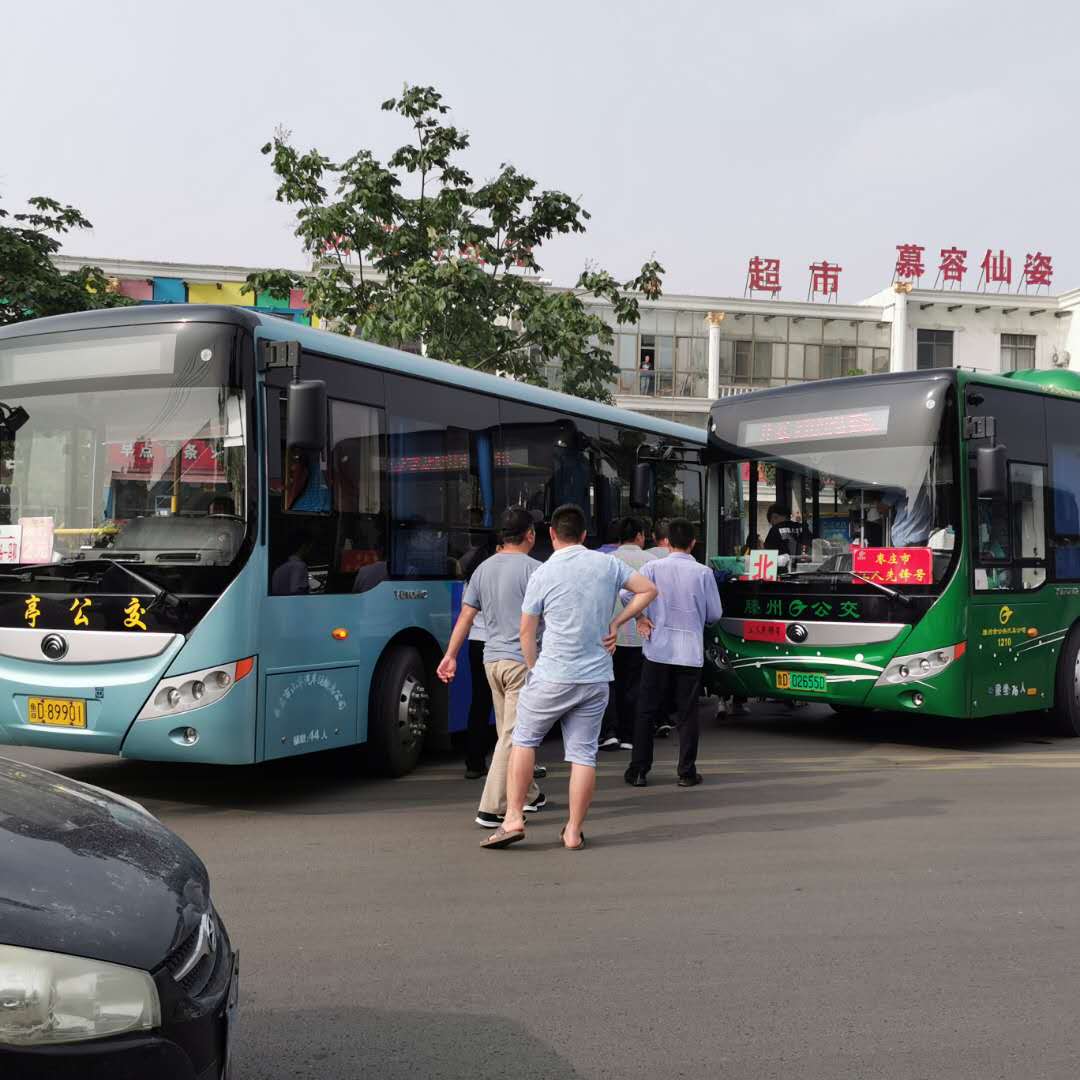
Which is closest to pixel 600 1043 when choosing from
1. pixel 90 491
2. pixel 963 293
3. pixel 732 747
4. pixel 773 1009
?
pixel 773 1009

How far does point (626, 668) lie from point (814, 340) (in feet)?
121

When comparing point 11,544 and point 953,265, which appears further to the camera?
point 953,265

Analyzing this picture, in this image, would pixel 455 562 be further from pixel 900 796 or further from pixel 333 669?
pixel 900 796

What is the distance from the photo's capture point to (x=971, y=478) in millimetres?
9828

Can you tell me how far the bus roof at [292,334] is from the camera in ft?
23.8

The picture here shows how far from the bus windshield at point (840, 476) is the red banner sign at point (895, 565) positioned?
0.08 ft

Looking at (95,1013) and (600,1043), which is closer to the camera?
(95,1013)

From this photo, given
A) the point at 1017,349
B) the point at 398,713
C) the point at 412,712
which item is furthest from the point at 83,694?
the point at 1017,349

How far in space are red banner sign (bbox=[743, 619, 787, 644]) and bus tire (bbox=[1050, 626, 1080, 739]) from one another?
8.30 ft

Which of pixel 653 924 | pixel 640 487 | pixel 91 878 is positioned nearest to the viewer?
pixel 91 878

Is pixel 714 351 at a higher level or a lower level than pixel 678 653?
higher

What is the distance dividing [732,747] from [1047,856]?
3.97 meters

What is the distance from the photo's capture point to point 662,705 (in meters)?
8.40

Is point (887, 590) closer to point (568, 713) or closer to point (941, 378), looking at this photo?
point (941, 378)
